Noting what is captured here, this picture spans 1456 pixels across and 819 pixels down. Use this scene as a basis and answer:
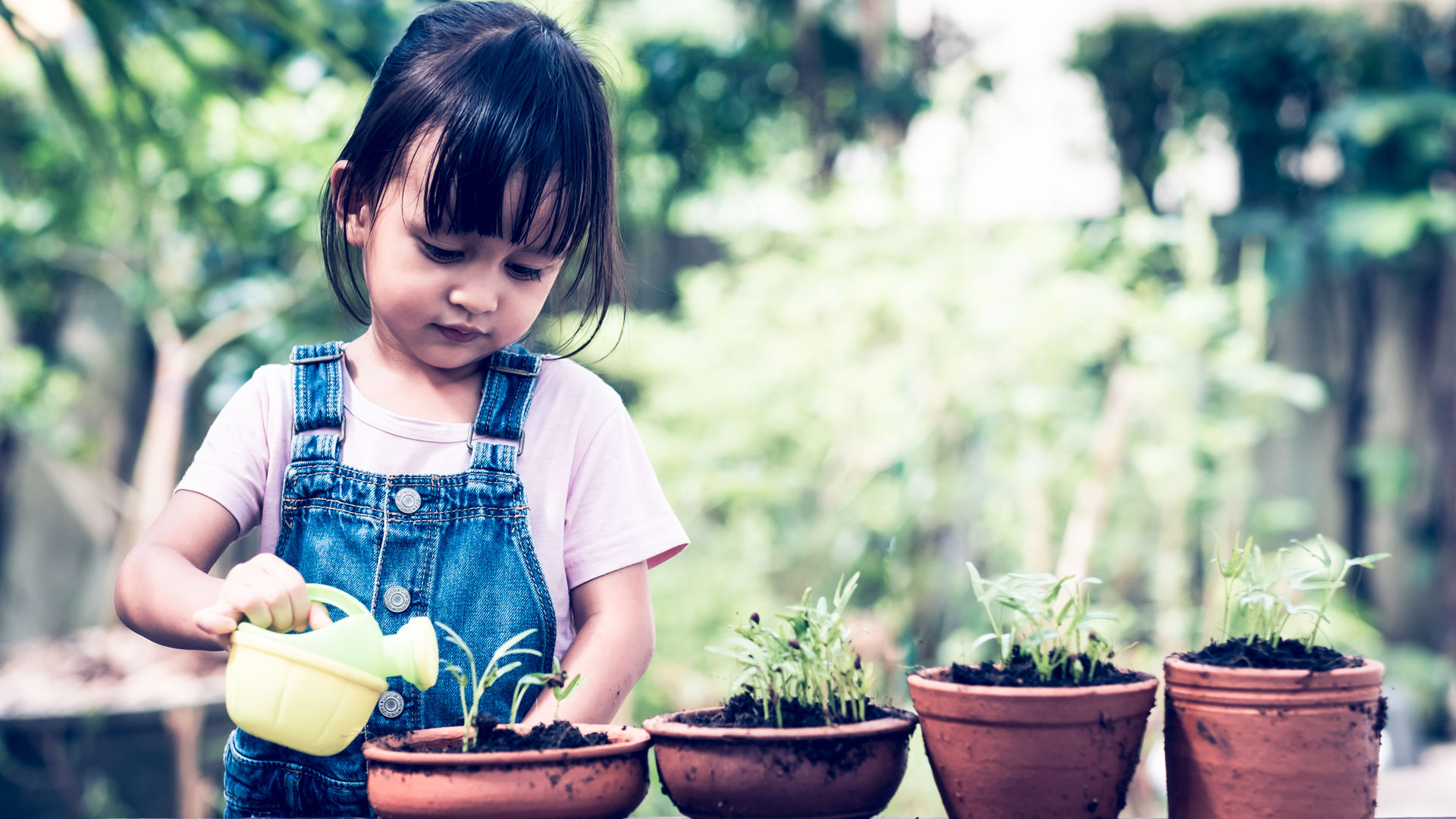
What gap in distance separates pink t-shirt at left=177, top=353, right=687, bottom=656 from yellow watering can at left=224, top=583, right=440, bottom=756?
33 centimetres

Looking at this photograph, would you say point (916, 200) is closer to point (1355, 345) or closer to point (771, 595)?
point (771, 595)

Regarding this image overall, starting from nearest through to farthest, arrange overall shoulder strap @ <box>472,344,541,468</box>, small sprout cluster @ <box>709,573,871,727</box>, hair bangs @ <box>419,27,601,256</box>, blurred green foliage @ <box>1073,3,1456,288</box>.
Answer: small sprout cluster @ <box>709,573,871,727</box>
hair bangs @ <box>419,27,601,256</box>
overall shoulder strap @ <box>472,344,541,468</box>
blurred green foliage @ <box>1073,3,1456,288</box>

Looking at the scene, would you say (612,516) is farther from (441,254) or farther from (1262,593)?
(1262,593)

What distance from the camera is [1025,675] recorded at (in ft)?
2.72

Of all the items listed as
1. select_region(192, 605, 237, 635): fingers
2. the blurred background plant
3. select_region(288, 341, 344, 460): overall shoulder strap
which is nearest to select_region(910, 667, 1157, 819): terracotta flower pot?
select_region(192, 605, 237, 635): fingers

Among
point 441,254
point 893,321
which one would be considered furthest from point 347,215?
point 893,321

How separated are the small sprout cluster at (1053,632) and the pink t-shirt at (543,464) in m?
0.36

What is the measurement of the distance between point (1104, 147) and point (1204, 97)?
0.40m

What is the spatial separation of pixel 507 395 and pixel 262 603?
0.39m

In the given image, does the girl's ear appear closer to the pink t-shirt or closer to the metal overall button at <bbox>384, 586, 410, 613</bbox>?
the pink t-shirt

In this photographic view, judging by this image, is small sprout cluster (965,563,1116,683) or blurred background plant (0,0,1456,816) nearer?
small sprout cluster (965,563,1116,683)

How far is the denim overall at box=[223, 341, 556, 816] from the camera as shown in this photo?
3.34ft

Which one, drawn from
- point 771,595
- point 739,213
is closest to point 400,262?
point 771,595

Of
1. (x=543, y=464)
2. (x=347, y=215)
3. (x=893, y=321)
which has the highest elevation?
(x=893, y=321)
